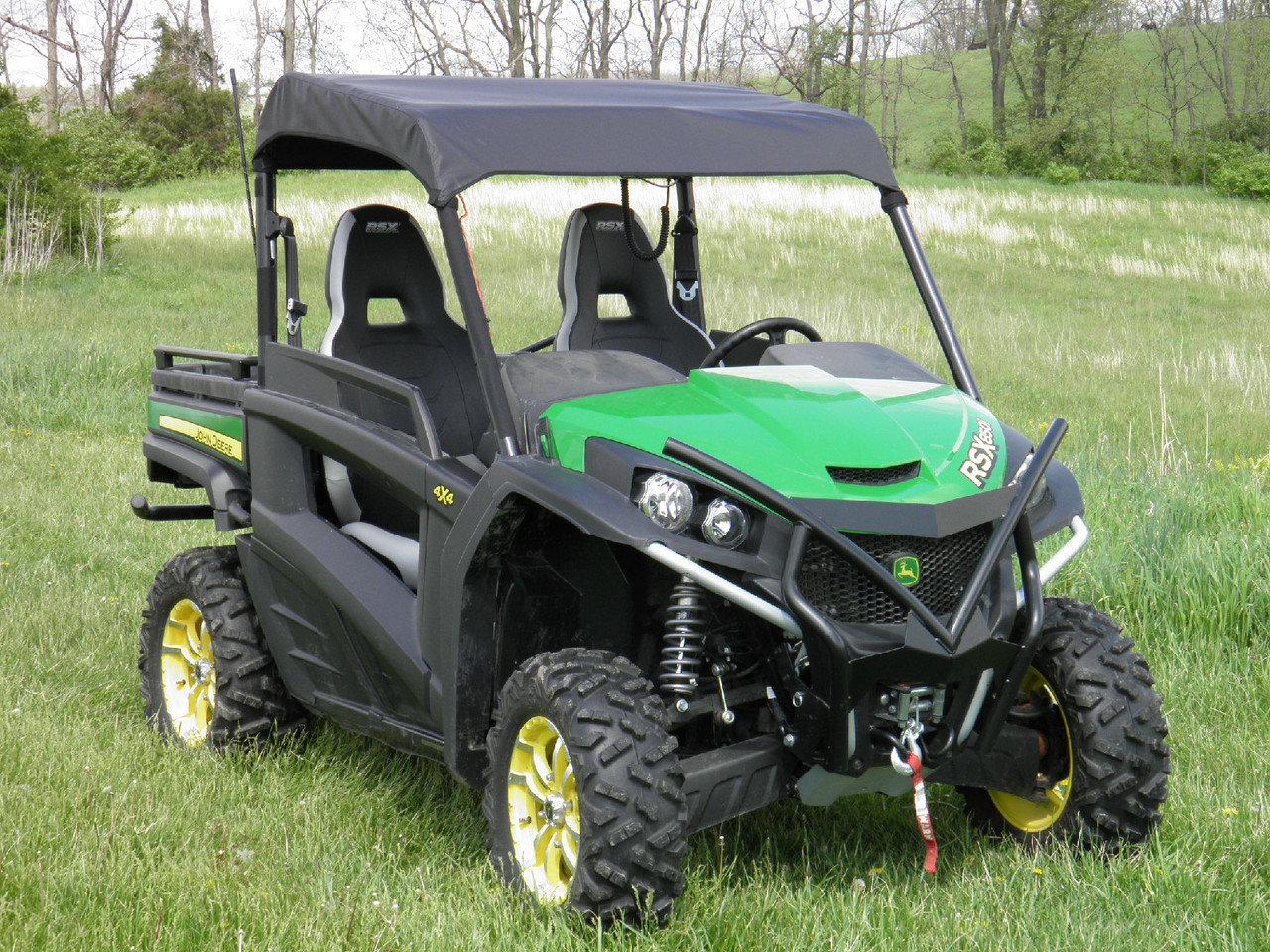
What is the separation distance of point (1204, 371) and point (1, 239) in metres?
12.3

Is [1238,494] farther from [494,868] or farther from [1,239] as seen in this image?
[1,239]

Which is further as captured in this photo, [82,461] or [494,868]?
[82,461]

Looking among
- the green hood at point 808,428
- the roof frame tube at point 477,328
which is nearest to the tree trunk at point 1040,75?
the green hood at point 808,428

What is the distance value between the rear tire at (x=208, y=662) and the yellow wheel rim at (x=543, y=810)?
1.34 metres

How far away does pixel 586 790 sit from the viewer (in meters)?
2.54

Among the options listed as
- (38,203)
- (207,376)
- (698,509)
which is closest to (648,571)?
(698,509)

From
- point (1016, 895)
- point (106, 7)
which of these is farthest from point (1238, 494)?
point (106, 7)

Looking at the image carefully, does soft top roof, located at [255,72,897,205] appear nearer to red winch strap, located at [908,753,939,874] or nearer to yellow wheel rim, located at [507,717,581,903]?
yellow wheel rim, located at [507,717,581,903]

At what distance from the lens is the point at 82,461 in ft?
24.7

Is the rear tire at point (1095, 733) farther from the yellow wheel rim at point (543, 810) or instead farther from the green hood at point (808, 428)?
the yellow wheel rim at point (543, 810)

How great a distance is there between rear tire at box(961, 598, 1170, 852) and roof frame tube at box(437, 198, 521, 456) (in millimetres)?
1368

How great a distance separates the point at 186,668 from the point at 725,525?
7.72ft

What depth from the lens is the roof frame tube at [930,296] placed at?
3.30 metres

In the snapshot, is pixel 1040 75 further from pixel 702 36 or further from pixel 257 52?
pixel 257 52
